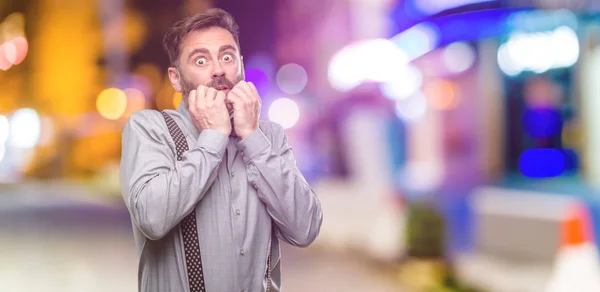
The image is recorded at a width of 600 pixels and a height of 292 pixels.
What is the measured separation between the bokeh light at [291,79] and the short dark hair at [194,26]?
36.7m

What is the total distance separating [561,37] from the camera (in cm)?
1037

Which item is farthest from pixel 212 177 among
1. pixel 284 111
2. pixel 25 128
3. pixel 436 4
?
pixel 284 111

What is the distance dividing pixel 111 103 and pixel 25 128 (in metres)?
4.17

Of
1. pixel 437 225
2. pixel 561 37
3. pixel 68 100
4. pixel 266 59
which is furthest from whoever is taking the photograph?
pixel 266 59

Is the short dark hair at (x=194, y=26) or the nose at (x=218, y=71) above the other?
the short dark hair at (x=194, y=26)

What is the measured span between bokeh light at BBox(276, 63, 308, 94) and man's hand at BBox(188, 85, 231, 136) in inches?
1452

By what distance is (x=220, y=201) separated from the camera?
79.7 inches

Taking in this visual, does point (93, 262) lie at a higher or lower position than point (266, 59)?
lower

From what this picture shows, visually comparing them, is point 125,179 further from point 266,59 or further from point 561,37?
point 266,59

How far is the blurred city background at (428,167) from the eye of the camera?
7363 mm

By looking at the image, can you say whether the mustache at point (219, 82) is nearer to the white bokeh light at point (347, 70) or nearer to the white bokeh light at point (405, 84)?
the white bokeh light at point (347, 70)

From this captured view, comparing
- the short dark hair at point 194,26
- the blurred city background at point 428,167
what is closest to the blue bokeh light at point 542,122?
the blurred city background at point 428,167

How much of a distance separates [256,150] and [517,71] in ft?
34.5

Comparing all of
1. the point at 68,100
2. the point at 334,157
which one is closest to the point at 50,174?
the point at 68,100
